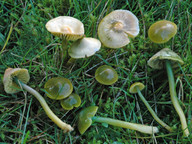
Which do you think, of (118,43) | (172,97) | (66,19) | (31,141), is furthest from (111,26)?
(31,141)

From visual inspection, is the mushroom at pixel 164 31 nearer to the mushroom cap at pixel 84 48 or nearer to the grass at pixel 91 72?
the grass at pixel 91 72

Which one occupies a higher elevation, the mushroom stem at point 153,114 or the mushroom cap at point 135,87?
the mushroom cap at point 135,87

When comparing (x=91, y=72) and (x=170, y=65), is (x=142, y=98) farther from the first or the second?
(x=91, y=72)

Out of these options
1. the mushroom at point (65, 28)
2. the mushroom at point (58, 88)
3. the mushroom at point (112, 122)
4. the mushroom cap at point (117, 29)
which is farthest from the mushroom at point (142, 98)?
the mushroom at point (65, 28)

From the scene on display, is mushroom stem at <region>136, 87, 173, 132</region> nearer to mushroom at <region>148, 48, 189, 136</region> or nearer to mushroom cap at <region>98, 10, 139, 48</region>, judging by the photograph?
mushroom at <region>148, 48, 189, 136</region>

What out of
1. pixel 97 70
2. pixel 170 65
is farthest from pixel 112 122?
pixel 170 65

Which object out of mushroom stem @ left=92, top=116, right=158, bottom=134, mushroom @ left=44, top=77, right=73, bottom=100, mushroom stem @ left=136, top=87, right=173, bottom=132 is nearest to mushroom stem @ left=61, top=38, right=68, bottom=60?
mushroom @ left=44, top=77, right=73, bottom=100

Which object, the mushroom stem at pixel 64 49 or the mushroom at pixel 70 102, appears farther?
the mushroom stem at pixel 64 49

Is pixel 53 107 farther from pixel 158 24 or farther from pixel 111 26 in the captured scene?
pixel 158 24
